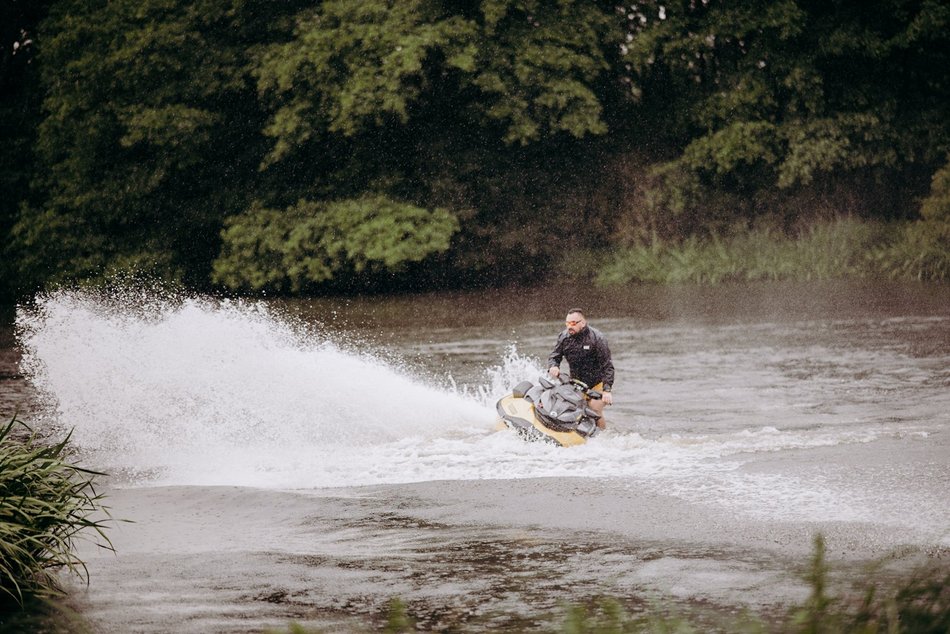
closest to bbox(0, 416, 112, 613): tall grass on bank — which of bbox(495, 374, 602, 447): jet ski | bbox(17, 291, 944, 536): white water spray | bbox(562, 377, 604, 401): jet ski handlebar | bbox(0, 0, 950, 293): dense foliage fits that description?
bbox(17, 291, 944, 536): white water spray

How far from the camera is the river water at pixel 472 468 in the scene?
8.18 meters

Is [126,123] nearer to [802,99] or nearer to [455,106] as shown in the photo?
[455,106]

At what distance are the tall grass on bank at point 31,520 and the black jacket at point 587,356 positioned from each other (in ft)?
24.7

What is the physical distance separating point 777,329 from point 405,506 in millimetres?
14894

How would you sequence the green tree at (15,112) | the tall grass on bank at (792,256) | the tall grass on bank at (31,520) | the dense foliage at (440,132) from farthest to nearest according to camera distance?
the green tree at (15,112) → the dense foliage at (440,132) → the tall grass on bank at (792,256) → the tall grass on bank at (31,520)

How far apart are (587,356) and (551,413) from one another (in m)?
1.56

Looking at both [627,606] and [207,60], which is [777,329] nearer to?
[627,606]

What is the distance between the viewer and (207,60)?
38.7 m

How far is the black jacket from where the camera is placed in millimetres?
14781

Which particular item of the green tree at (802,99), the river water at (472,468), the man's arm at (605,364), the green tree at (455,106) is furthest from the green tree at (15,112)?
the man's arm at (605,364)

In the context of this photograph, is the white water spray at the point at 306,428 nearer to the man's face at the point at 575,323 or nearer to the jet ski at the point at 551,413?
the jet ski at the point at 551,413

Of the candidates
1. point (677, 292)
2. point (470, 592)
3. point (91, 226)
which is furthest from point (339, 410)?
point (91, 226)

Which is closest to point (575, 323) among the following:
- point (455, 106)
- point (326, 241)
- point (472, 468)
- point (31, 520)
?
point (472, 468)

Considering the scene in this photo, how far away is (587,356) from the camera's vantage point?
14898 mm
